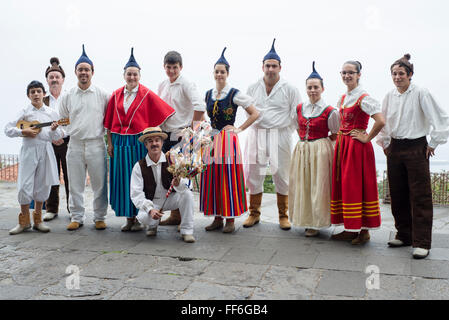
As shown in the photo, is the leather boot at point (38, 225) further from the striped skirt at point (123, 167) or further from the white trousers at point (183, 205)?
the white trousers at point (183, 205)

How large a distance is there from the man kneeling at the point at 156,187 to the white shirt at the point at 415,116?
226cm

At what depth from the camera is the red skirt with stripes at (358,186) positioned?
453 centimetres

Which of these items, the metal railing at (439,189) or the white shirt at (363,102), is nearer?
the white shirt at (363,102)

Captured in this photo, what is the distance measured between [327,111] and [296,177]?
809 millimetres

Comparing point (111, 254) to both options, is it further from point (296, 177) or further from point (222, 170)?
point (296, 177)

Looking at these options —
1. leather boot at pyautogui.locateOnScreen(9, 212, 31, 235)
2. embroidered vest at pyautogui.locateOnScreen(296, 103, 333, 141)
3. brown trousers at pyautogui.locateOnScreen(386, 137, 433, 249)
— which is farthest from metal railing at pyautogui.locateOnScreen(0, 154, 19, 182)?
brown trousers at pyautogui.locateOnScreen(386, 137, 433, 249)

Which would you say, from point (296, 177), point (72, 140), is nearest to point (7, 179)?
point (72, 140)

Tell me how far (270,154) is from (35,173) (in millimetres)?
2852

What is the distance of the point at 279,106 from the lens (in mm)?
5203

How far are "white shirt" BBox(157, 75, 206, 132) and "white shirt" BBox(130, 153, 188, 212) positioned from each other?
1.81 ft

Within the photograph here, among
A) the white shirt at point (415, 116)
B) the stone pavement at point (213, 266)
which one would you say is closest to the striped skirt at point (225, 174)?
the stone pavement at point (213, 266)

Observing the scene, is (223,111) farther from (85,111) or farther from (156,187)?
(85,111)

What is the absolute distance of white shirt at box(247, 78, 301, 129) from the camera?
5.20 m
